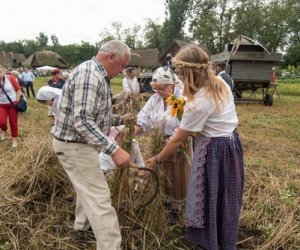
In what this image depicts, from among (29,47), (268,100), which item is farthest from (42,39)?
(268,100)

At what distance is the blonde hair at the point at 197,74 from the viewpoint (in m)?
2.40

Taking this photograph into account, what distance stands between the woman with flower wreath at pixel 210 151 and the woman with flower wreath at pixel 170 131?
1.62 ft

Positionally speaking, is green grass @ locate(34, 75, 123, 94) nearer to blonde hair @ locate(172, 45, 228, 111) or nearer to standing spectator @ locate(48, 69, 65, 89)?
standing spectator @ locate(48, 69, 65, 89)

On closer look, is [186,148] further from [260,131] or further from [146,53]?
[146,53]

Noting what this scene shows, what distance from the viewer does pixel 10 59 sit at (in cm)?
6400

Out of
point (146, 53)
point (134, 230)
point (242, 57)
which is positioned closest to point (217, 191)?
point (134, 230)

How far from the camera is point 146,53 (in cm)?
4075

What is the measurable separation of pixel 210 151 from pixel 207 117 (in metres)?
0.26

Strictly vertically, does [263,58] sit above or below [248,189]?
above

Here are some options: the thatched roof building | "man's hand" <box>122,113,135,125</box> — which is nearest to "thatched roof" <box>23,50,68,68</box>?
the thatched roof building

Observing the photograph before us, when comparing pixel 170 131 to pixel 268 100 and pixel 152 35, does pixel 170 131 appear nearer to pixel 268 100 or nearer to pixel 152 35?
pixel 268 100

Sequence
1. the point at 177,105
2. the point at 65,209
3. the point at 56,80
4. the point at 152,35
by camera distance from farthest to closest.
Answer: the point at 152,35 → the point at 56,80 → the point at 65,209 → the point at 177,105

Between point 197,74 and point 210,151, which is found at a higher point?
point 197,74

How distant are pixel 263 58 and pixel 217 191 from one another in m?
11.0
